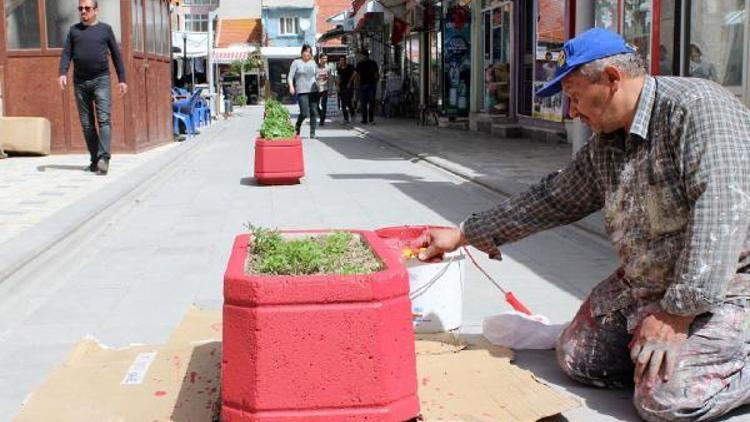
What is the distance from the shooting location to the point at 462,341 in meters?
4.75

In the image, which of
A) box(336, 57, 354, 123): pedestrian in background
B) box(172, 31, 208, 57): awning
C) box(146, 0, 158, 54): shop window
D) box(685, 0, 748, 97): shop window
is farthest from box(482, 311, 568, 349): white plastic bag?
box(172, 31, 208, 57): awning

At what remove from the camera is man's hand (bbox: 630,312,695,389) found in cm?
350

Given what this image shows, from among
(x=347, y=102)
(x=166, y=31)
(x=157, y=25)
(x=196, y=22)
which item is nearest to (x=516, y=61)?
(x=166, y=31)

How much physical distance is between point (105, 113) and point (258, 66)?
58.8 m

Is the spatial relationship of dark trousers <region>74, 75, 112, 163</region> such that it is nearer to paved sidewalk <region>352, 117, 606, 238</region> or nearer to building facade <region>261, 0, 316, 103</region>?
paved sidewalk <region>352, 117, 606, 238</region>

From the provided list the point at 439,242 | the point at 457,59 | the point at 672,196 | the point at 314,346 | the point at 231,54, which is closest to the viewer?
the point at 314,346

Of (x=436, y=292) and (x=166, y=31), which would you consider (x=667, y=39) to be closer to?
(x=436, y=292)

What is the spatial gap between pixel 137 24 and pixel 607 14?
24.9ft

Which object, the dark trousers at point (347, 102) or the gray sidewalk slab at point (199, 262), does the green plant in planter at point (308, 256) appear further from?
the dark trousers at point (347, 102)

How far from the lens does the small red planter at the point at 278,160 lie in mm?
12078

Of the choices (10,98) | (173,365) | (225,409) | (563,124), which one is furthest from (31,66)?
(225,409)

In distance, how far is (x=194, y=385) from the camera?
A: 4.08 m

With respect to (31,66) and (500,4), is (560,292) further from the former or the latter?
(500,4)

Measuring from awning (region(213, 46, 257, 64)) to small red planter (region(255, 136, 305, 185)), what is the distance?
60098 millimetres
